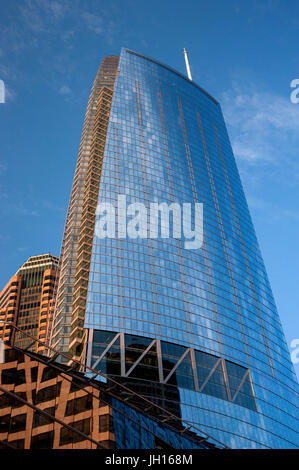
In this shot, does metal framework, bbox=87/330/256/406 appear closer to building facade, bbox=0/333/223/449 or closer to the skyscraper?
the skyscraper

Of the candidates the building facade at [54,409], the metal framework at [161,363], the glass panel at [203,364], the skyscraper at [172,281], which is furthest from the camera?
the glass panel at [203,364]

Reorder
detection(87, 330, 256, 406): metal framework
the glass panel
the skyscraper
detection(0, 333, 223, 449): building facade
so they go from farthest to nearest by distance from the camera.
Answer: the glass panel → the skyscraper → detection(87, 330, 256, 406): metal framework → detection(0, 333, 223, 449): building facade

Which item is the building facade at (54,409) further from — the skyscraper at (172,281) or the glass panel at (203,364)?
the glass panel at (203,364)

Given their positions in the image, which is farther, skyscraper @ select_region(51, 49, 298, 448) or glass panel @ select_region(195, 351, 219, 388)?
glass panel @ select_region(195, 351, 219, 388)

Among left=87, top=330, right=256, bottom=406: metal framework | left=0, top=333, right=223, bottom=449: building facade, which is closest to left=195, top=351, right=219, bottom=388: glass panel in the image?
left=87, top=330, right=256, bottom=406: metal framework

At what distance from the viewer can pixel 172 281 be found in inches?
5177

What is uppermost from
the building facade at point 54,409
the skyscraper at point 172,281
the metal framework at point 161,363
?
the skyscraper at point 172,281

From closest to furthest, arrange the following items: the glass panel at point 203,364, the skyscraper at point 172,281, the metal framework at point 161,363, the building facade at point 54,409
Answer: the building facade at point 54,409, the metal framework at point 161,363, the skyscraper at point 172,281, the glass panel at point 203,364

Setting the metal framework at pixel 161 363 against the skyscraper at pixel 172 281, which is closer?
the metal framework at pixel 161 363

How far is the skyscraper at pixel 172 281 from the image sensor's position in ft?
367

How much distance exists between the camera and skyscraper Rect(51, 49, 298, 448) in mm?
111875

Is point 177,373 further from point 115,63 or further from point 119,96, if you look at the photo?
point 115,63

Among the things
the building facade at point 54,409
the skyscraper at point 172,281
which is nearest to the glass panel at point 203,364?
the skyscraper at point 172,281

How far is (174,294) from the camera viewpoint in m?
129
